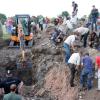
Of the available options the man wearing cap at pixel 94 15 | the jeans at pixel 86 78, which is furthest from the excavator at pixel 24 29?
the jeans at pixel 86 78

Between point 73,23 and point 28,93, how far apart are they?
26.6ft

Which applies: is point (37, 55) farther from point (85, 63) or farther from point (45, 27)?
point (85, 63)

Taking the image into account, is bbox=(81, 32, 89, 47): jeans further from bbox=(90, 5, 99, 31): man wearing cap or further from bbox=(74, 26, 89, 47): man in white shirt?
bbox=(90, 5, 99, 31): man wearing cap

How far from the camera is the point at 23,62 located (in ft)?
100

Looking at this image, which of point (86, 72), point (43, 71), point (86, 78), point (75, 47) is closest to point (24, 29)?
point (43, 71)

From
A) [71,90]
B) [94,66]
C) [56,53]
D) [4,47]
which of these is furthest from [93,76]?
[4,47]

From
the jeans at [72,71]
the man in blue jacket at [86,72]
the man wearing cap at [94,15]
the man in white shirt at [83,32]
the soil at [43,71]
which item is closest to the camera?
the man in blue jacket at [86,72]

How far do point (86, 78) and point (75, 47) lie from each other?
216 inches

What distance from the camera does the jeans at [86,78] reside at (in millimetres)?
20344

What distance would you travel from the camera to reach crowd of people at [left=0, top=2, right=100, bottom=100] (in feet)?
51.1

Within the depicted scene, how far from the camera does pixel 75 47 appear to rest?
2616cm

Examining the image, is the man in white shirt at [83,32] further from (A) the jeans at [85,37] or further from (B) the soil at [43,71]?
(B) the soil at [43,71]

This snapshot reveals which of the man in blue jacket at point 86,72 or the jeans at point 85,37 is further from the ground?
the jeans at point 85,37

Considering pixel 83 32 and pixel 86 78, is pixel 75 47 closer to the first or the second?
pixel 83 32
